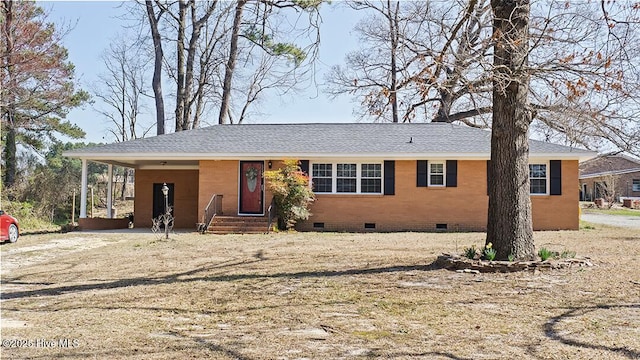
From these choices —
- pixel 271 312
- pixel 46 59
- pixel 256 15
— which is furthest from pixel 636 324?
pixel 46 59

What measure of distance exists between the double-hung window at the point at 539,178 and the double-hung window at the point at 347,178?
5.20 meters

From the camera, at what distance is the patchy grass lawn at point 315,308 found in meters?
4.28

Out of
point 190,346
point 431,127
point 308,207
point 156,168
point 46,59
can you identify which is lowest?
point 190,346

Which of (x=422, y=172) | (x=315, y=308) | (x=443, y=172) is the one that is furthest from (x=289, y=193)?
(x=315, y=308)

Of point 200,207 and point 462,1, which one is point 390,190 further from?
point 462,1

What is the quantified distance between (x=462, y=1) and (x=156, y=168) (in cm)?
1512

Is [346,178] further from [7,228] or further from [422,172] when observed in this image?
[7,228]

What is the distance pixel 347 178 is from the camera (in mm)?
17656

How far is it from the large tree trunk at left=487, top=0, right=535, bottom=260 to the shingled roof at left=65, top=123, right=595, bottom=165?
846 cm

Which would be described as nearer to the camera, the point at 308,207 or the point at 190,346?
the point at 190,346

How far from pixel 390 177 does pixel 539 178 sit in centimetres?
507

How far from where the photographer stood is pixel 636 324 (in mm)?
4844

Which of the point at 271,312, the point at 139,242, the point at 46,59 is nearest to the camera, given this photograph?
the point at 271,312

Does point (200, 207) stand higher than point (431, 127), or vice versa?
point (431, 127)
